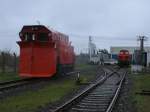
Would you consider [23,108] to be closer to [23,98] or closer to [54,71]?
[23,98]

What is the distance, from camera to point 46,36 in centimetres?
2919

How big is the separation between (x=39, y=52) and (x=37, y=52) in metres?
0.14

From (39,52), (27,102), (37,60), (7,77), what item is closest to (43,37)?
(39,52)

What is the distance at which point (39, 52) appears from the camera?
2906 cm

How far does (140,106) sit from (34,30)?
1526cm

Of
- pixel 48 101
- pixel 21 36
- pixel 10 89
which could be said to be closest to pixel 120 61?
pixel 21 36

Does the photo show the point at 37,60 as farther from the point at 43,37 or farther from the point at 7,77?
the point at 7,77

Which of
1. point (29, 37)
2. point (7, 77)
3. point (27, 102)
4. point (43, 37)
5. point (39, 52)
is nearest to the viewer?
point (27, 102)

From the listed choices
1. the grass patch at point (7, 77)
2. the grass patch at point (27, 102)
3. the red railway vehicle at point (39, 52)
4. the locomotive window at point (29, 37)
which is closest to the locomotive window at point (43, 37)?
the red railway vehicle at point (39, 52)

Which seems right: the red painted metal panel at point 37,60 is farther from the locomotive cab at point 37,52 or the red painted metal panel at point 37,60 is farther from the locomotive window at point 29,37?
the locomotive window at point 29,37

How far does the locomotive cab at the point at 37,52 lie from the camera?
28.7 meters

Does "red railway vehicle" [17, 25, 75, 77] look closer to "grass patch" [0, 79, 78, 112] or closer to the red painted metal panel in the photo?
the red painted metal panel

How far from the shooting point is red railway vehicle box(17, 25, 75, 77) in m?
28.7

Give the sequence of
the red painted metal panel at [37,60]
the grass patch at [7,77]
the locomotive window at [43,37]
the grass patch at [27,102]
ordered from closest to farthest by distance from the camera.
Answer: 1. the grass patch at [27,102]
2. the red painted metal panel at [37,60]
3. the locomotive window at [43,37]
4. the grass patch at [7,77]
